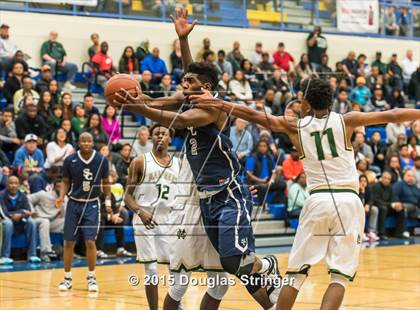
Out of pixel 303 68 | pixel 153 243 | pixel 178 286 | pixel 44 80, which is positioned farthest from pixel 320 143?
pixel 303 68

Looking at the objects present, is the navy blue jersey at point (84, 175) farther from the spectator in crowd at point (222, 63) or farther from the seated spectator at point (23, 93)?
the spectator in crowd at point (222, 63)

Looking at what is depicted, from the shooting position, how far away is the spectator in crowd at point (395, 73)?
2706 cm

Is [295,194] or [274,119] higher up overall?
[274,119]

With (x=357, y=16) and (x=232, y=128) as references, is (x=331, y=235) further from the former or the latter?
(x=357, y=16)

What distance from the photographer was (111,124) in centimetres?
1897

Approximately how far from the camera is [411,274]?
45.6ft

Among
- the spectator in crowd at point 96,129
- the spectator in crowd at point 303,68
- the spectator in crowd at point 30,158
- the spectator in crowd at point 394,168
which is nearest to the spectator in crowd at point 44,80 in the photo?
the spectator in crowd at point 96,129

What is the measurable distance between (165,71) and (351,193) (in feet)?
48.9

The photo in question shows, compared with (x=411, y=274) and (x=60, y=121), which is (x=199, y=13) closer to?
(x=60, y=121)

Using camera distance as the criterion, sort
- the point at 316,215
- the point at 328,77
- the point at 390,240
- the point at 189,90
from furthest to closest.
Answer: the point at 328,77 < the point at 390,240 < the point at 189,90 < the point at 316,215

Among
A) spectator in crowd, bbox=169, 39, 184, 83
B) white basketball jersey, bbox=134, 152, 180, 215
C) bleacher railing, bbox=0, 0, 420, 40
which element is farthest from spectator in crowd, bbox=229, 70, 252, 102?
white basketball jersey, bbox=134, 152, 180, 215

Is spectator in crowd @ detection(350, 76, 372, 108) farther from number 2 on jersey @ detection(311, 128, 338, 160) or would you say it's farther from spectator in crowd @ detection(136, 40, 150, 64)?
number 2 on jersey @ detection(311, 128, 338, 160)

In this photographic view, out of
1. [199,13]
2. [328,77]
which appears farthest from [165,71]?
[328,77]

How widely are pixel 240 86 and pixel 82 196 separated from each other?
9.93 meters
